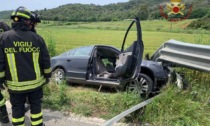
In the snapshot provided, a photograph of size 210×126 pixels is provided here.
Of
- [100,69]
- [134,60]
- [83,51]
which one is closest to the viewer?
[134,60]

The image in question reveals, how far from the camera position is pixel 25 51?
3537 mm

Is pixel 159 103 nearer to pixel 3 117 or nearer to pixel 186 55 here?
pixel 186 55

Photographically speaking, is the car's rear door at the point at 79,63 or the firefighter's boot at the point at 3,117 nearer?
the firefighter's boot at the point at 3,117

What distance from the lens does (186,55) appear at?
197 inches

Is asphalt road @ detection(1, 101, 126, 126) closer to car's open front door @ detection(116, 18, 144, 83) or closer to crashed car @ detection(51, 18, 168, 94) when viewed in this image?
car's open front door @ detection(116, 18, 144, 83)

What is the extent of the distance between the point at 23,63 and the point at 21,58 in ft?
0.24

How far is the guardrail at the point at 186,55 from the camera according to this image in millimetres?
4621

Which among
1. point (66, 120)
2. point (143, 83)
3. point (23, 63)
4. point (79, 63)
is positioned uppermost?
point (23, 63)

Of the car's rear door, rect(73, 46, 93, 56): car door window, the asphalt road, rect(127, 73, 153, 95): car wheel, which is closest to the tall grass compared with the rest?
the asphalt road

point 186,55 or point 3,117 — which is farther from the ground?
point 186,55

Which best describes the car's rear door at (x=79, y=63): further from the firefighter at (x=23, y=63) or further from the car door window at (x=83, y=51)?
the firefighter at (x=23, y=63)

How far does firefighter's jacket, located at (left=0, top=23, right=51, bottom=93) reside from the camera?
3.50 meters

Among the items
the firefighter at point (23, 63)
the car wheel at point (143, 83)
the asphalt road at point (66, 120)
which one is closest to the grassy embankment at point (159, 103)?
the asphalt road at point (66, 120)

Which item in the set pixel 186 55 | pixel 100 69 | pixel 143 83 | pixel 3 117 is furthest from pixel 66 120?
pixel 100 69
